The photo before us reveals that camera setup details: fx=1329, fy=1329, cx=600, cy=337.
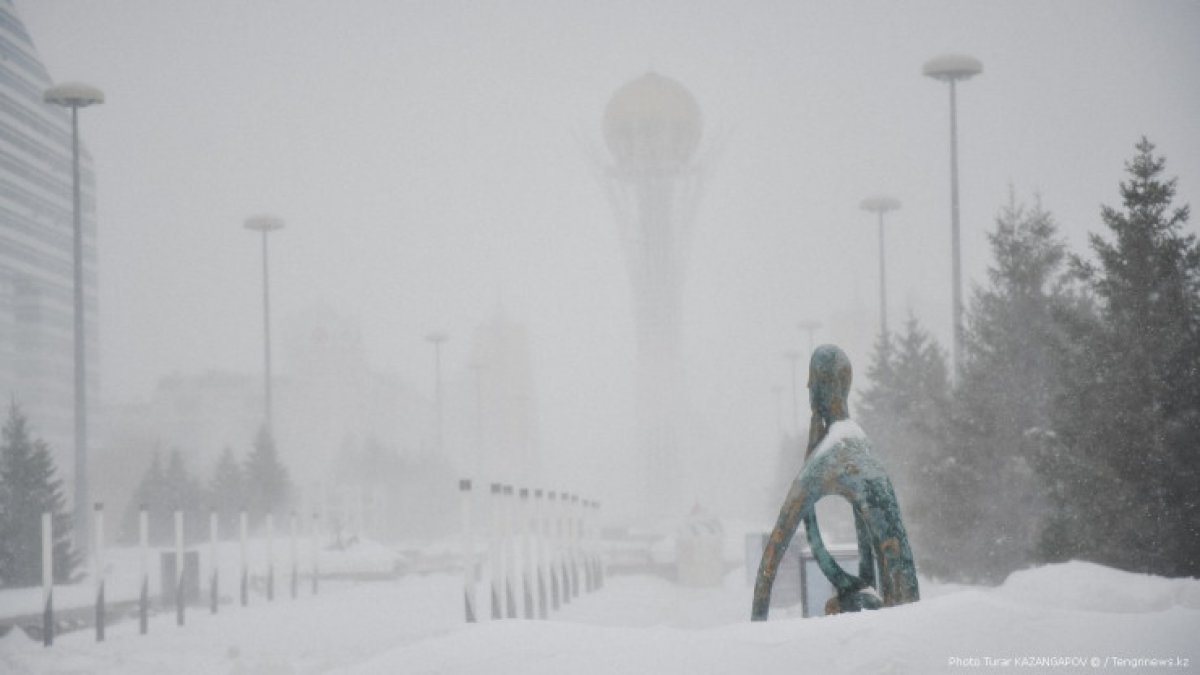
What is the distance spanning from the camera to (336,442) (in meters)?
119

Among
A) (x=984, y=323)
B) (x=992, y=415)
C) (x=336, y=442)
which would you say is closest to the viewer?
(x=992, y=415)

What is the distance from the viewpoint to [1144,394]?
1859 centimetres

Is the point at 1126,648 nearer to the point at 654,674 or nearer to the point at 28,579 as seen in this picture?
the point at 654,674

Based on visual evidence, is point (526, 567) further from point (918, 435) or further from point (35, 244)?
point (35, 244)

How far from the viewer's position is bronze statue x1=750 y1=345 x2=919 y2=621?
7.88 m

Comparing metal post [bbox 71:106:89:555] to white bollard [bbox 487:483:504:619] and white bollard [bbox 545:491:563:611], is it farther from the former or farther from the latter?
white bollard [bbox 487:483:504:619]

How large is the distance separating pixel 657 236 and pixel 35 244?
38455 mm

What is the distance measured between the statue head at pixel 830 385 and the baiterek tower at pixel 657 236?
262ft

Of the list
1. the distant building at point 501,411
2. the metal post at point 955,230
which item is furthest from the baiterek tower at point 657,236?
the metal post at point 955,230

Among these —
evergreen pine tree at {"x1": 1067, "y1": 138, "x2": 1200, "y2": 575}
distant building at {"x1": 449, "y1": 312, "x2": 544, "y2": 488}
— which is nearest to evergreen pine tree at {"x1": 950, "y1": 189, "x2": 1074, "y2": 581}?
evergreen pine tree at {"x1": 1067, "y1": 138, "x2": 1200, "y2": 575}

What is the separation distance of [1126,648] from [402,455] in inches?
3304

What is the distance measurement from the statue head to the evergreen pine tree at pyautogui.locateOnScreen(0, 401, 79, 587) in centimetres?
2926

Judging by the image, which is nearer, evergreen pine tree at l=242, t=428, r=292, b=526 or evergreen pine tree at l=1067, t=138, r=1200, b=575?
evergreen pine tree at l=1067, t=138, r=1200, b=575

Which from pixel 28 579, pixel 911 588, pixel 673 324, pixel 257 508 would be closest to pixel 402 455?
pixel 673 324
